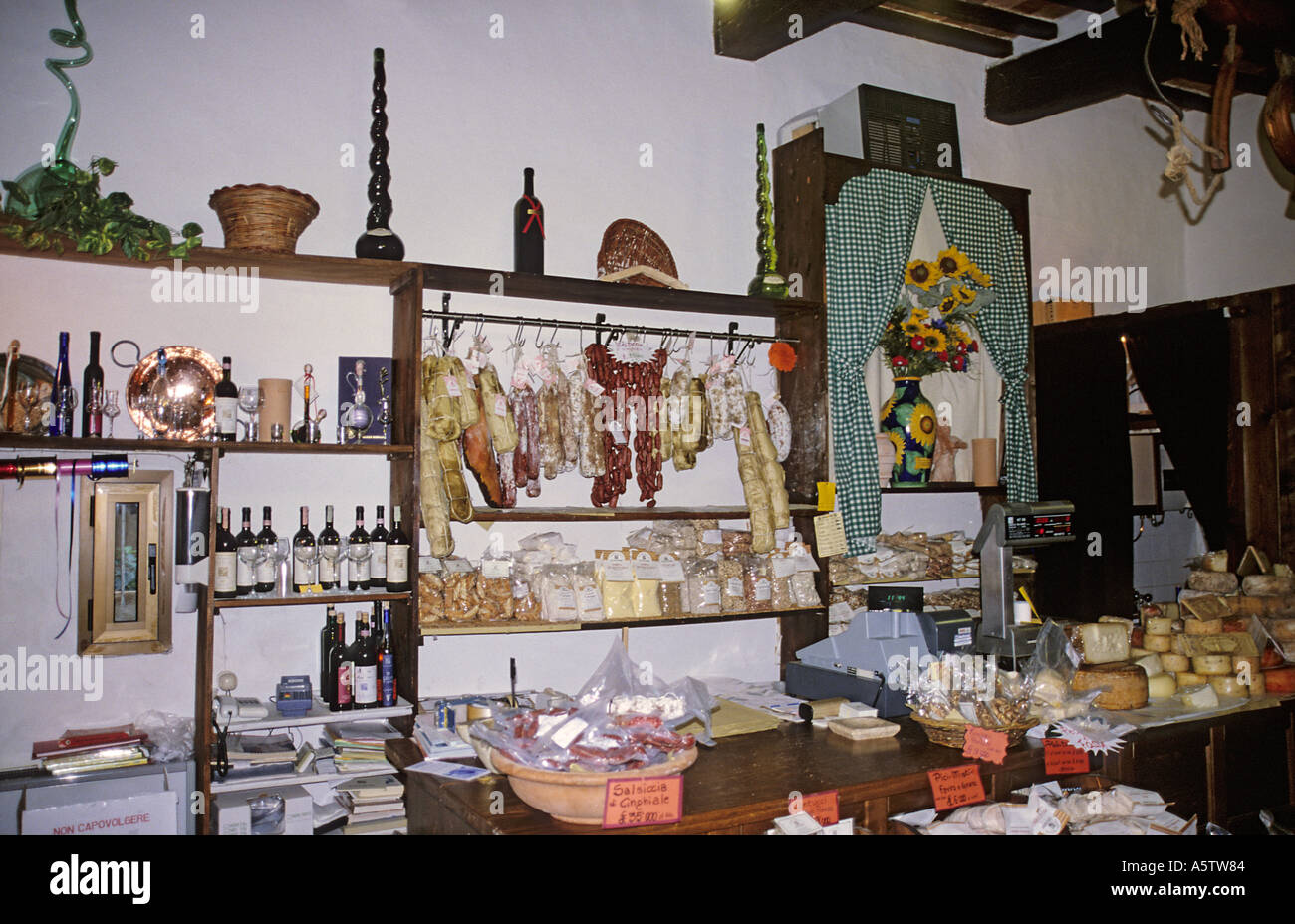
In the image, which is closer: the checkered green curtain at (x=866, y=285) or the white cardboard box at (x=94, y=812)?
the white cardboard box at (x=94, y=812)

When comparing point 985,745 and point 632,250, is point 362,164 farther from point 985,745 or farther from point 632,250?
point 985,745

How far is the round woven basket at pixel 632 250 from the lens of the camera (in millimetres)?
3742

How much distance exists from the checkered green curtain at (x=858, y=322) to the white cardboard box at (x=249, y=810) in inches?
91.9

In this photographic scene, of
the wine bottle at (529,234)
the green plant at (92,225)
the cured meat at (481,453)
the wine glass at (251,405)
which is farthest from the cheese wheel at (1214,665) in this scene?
the green plant at (92,225)

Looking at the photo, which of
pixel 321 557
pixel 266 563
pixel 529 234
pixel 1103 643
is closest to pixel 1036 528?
pixel 1103 643

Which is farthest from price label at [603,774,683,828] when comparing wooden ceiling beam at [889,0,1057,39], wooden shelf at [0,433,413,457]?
wooden ceiling beam at [889,0,1057,39]

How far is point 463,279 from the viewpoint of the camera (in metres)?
3.38

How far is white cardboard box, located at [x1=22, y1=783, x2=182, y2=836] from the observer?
259 centimetres

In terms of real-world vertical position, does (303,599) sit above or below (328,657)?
above

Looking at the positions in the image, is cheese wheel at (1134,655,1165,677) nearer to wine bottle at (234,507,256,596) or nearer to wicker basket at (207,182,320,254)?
wine bottle at (234,507,256,596)

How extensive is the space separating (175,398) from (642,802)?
6.81 ft

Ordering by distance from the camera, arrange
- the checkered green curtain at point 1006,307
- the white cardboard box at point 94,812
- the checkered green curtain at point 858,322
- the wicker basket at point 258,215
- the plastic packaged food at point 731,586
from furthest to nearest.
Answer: the checkered green curtain at point 1006,307 < the checkered green curtain at point 858,322 < the plastic packaged food at point 731,586 < the wicker basket at point 258,215 < the white cardboard box at point 94,812

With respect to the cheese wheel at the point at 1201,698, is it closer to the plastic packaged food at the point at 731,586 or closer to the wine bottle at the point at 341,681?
the plastic packaged food at the point at 731,586

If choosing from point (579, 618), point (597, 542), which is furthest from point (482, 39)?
point (579, 618)
